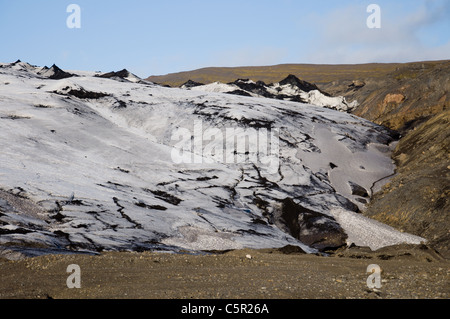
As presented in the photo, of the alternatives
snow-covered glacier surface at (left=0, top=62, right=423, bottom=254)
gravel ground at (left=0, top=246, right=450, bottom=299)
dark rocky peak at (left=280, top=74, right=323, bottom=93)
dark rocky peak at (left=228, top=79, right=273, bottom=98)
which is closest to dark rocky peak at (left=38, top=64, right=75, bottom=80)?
snow-covered glacier surface at (left=0, top=62, right=423, bottom=254)

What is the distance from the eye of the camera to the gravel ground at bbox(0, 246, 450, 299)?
21.9 feet

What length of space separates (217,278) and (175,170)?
1245 cm

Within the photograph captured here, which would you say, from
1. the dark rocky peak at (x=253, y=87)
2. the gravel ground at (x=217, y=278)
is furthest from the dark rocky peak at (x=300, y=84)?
the gravel ground at (x=217, y=278)

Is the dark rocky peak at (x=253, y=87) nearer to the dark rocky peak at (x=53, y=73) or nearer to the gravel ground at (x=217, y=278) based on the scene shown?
the dark rocky peak at (x=53, y=73)

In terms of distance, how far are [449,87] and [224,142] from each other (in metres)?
15.3

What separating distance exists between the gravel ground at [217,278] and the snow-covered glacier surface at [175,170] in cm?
210

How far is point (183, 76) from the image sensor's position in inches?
3526

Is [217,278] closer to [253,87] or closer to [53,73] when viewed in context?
[53,73]

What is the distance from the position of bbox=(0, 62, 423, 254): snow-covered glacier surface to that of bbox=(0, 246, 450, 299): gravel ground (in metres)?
2.10

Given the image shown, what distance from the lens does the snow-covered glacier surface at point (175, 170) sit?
1344 centimetres

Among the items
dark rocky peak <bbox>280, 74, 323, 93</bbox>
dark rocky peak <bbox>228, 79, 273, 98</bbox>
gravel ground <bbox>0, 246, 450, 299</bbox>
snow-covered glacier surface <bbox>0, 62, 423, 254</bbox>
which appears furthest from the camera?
dark rocky peak <bbox>280, 74, 323, 93</bbox>

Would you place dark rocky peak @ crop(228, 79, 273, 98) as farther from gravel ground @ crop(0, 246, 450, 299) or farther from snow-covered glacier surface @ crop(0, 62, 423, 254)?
gravel ground @ crop(0, 246, 450, 299)
